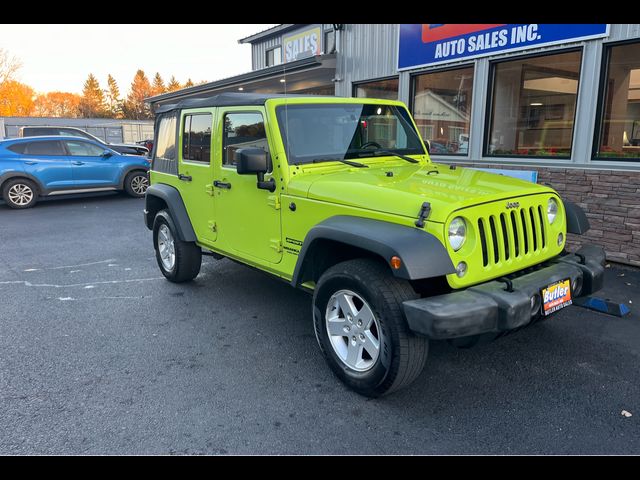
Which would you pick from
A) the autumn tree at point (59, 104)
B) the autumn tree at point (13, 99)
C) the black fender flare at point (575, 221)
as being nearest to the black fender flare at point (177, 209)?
the black fender flare at point (575, 221)

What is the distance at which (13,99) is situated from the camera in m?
52.5

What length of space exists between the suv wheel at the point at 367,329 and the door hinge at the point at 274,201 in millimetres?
827

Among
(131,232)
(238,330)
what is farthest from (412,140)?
(131,232)

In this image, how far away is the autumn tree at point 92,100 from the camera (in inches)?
3231

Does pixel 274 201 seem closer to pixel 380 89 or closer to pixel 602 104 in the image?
pixel 602 104

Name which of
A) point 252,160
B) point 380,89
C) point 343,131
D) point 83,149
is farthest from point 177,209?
point 83,149

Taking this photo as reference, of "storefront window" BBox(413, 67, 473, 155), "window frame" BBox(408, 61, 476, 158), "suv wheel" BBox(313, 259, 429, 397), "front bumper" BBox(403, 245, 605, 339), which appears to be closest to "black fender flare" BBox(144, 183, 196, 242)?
"suv wheel" BBox(313, 259, 429, 397)

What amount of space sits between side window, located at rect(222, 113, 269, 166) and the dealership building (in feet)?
5.59

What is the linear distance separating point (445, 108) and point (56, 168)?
9290 mm

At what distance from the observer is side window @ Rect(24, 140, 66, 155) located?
11945 millimetres

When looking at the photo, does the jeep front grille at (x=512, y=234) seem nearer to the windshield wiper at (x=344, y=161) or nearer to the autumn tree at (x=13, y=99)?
the windshield wiper at (x=344, y=161)

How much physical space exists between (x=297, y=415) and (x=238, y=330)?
4.91ft

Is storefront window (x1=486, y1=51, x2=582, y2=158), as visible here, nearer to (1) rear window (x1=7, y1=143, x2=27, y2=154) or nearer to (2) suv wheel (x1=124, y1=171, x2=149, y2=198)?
(2) suv wheel (x1=124, y1=171, x2=149, y2=198)

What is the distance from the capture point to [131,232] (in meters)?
8.90
